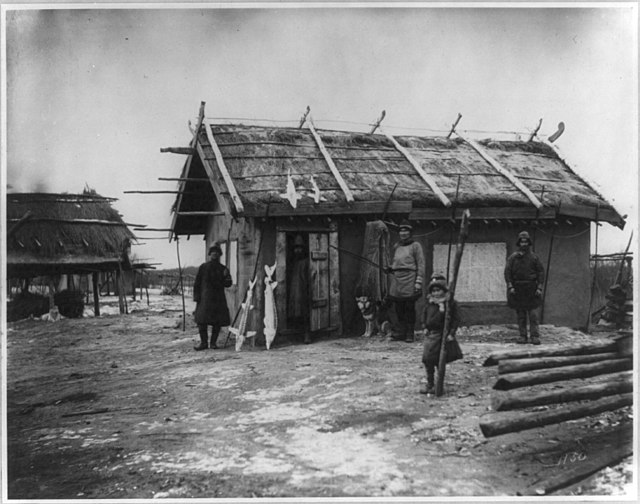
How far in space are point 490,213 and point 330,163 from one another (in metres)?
2.70

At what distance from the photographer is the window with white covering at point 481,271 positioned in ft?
29.6

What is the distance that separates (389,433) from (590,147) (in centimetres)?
454

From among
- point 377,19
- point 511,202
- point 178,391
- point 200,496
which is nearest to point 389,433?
point 200,496

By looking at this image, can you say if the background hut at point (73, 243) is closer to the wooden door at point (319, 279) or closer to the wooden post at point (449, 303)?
the wooden door at point (319, 279)

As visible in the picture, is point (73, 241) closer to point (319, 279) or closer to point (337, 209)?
point (319, 279)

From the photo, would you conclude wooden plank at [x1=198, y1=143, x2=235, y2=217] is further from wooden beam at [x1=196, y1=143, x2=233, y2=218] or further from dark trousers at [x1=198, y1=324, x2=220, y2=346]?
dark trousers at [x1=198, y1=324, x2=220, y2=346]

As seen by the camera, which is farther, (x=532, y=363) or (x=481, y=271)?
(x=481, y=271)

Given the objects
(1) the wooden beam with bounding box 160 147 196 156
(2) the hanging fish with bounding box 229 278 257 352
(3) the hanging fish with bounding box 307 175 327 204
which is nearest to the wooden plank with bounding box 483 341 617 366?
(2) the hanging fish with bounding box 229 278 257 352

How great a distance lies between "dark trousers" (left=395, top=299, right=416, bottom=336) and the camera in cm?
798

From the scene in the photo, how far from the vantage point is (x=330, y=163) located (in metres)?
9.24

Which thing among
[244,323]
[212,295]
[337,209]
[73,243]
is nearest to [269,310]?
[244,323]

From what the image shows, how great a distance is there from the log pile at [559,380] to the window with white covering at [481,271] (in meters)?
4.04

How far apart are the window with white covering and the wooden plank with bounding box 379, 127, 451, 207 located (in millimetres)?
771

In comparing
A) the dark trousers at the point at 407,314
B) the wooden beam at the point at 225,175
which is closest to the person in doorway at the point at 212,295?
the wooden beam at the point at 225,175
